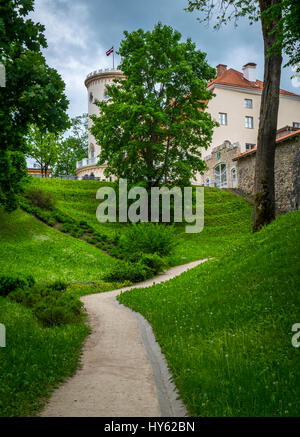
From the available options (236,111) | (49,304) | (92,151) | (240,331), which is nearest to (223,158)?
(236,111)

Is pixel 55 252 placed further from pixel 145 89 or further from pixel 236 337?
pixel 236 337

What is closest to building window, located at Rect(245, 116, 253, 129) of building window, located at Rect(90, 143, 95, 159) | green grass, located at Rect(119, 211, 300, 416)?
building window, located at Rect(90, 143, 95, 159)

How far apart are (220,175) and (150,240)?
2382cm

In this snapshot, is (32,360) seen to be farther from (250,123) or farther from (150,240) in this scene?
(250,123)

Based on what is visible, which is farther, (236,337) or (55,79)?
(55,79)

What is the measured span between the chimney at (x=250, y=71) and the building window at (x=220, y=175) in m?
17.8

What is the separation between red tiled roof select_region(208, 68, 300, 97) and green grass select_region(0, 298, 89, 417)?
45.2 meters

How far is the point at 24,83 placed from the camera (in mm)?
7980

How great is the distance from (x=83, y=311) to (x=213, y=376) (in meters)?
6.95

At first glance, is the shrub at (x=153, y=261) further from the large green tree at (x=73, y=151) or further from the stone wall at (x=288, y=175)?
the large green tree at (x=73, y=151)

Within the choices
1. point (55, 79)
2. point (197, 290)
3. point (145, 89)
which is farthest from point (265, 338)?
point (145, 89)

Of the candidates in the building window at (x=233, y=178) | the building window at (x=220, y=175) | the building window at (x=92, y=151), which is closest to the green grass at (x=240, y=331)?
the building window at (x=233, y=178)

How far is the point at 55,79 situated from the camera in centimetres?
795

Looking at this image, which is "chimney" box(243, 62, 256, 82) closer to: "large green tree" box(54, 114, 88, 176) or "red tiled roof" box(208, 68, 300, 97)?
"red tiled roof" box(208, 68, 300, 97)
